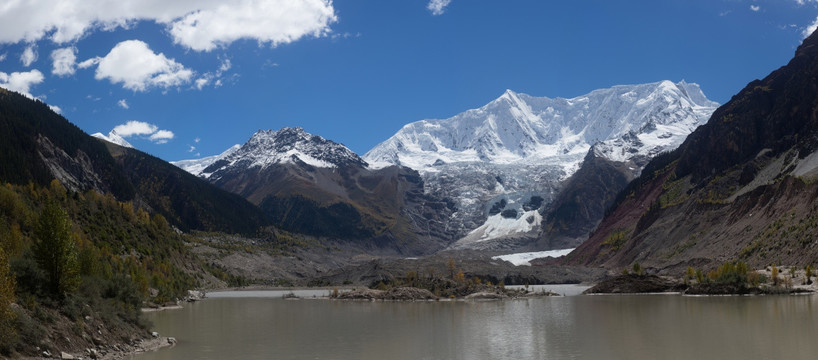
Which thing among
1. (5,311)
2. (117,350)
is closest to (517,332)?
(117,350)

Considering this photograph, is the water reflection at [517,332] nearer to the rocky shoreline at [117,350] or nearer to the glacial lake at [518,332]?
the glacial lake at [518,332]

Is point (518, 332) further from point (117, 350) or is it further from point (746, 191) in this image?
point (746, 191)

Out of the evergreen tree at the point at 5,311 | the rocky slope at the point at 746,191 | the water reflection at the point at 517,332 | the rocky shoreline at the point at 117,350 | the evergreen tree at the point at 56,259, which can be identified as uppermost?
the rocky slope at the point at 746,191

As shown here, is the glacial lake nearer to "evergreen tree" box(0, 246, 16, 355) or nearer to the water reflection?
the water reflection

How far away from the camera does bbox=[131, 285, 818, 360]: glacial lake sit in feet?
141

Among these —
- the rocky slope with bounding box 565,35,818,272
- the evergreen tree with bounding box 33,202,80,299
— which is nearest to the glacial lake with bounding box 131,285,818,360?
the evergreen tree with bounding box 33,202,80,299

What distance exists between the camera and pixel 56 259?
1566 inches

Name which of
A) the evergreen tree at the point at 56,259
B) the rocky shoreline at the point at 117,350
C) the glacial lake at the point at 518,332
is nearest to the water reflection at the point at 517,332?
the glacial lake at the point at 518,332

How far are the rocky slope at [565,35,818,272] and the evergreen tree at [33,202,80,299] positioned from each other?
91.6 meters

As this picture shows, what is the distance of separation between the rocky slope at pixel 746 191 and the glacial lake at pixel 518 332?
3492cm

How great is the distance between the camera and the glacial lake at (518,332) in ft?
141

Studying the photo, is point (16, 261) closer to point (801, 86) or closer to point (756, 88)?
point (801, 86)

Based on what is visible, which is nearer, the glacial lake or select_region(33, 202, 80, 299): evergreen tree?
select_region(33, 202, 80, 299): evergreen tree

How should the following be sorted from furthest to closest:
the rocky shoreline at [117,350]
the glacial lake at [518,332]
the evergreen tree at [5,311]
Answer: the glacial lake at [518,332]
the rocky shoreline at [117,350]
the evergreen tree at [5,311]
